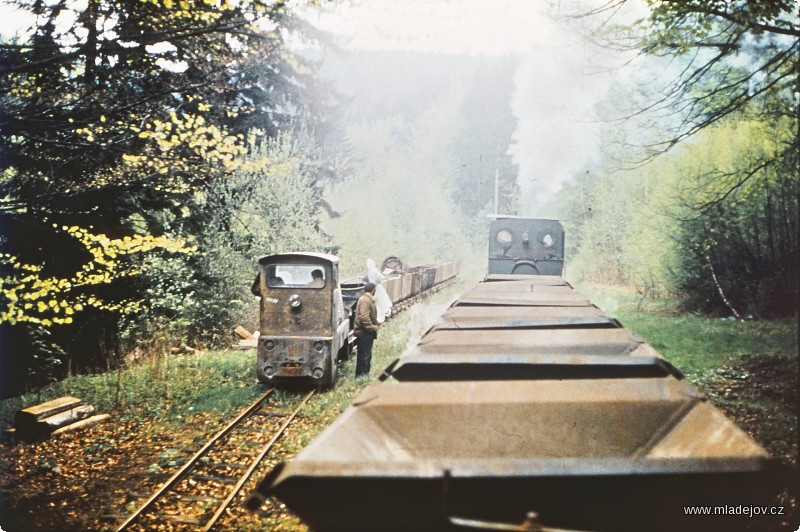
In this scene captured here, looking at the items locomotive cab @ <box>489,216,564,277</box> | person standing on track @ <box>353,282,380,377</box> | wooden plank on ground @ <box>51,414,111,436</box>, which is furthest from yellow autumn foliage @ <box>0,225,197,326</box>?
locomotive cab @ <box>489,216,564,277</box>

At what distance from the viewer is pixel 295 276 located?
744 cm

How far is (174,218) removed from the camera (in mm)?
7637

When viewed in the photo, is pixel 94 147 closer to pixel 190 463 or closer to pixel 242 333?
pixel 190 463

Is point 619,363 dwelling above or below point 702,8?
below

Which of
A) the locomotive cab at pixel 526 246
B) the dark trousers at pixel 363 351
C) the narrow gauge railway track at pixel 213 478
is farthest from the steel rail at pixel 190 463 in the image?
the locomotive cab at pixel 526 246

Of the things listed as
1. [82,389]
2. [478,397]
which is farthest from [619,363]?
[82,389]

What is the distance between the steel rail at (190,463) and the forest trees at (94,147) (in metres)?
1.75

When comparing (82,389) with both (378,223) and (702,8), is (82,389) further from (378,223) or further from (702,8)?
(378,223)

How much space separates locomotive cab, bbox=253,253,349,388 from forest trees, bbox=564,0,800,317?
16.4ft

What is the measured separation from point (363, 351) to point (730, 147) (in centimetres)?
774

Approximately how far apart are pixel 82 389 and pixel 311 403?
2844 millimetres

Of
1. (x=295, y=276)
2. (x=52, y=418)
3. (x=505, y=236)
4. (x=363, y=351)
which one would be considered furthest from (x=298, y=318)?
(x=505, y=236)

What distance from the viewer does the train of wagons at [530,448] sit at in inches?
74.6

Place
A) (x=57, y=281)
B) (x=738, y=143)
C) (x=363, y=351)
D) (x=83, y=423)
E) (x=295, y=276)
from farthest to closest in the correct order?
(x=738, y=143) → (x=363, y=351) → (x=295, y=276) → (x=83, y=423) → (x=57, y=281)
